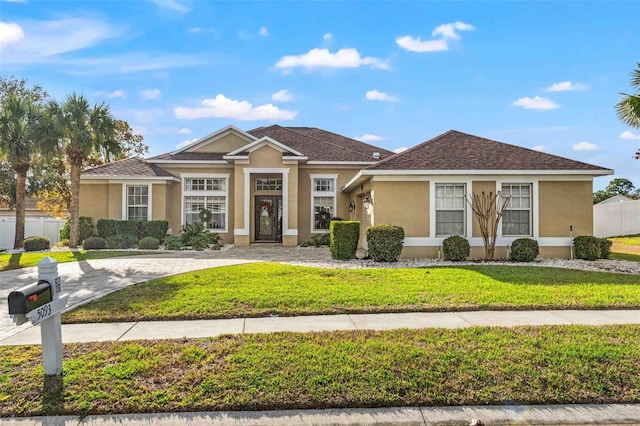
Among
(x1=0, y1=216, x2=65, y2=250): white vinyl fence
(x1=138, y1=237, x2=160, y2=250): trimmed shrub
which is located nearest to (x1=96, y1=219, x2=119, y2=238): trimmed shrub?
(x1=138, y1=237, x2=160, y2=250): trimmed shrub

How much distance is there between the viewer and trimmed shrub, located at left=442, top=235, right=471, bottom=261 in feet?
43.6

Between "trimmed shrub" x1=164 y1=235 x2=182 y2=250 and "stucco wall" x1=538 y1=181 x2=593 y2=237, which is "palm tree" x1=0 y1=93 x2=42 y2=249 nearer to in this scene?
"trimmed shrub" x1=164 y1=235 x2=182 y2=250

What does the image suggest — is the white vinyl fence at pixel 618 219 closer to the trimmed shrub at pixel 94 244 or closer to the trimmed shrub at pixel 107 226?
the trimmed shrub at pixel 107 226

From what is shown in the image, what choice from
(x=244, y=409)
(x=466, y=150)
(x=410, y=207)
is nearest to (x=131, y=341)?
(x=244, y=409)

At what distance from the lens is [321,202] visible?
21188 mm

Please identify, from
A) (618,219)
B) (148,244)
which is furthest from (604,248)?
(148,244)

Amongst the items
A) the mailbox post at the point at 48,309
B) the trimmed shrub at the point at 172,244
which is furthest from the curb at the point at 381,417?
the trimmed shrub at the point at 172,244

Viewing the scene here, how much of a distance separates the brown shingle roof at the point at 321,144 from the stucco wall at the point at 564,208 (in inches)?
356

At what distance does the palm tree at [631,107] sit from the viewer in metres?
13.5

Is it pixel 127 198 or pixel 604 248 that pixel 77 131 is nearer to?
pixel 127 198

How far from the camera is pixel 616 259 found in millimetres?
14516

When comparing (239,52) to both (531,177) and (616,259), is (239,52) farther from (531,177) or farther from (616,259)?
(616,259)

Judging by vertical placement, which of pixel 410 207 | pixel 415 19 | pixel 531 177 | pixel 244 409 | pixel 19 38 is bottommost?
pixel 244 409

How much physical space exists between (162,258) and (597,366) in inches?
526
